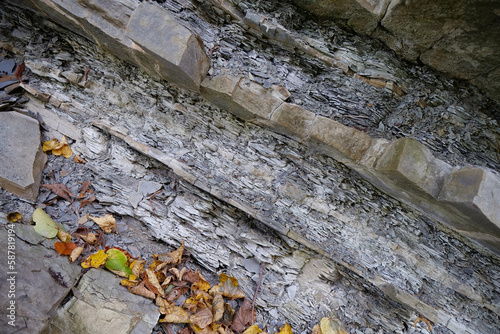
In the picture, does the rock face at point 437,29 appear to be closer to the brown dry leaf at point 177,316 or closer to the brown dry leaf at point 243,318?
the brown dry leaf at point 243,318

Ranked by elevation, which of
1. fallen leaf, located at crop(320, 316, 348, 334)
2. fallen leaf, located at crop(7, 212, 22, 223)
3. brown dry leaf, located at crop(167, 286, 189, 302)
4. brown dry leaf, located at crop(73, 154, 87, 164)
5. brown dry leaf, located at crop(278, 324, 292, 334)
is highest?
brown dry leaf, located at crop(73, 154, 87, 164)

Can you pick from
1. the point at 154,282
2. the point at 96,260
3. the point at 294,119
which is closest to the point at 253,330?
the point at 154,282

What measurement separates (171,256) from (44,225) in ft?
4.47

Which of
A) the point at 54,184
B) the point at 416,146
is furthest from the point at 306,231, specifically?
the point at 54,184

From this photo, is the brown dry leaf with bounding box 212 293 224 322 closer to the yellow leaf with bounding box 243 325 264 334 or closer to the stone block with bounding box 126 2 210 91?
the yellow leaf with bounding box 243 325 264 334

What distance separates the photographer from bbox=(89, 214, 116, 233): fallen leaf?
3125 mm

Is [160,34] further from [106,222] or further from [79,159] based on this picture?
[106,222]

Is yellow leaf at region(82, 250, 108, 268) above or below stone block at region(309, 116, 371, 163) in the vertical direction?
below

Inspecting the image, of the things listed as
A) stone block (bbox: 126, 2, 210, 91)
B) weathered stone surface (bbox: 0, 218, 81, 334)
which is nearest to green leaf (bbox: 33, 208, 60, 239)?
weathered stone surface (bbox: 0, 218, 81, 334)

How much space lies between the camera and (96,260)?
289 centimetres

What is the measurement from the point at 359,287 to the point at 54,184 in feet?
12.0

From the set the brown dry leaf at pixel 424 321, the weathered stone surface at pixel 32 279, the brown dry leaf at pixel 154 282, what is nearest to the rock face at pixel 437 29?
the brown dry leaf at pixel 424 321

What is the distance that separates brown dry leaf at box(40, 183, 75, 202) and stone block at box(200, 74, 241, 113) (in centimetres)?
196

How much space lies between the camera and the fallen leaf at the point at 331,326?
302 centimetres
